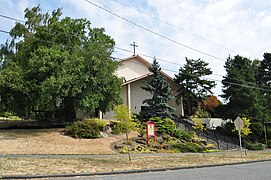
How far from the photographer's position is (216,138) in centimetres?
3028

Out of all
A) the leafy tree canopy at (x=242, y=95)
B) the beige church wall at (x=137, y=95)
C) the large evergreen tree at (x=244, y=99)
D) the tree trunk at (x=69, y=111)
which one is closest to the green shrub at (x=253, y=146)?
the large evergreen tree at (x=244, y=99)

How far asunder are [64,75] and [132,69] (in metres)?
16.9

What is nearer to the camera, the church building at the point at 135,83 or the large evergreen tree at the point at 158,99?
the large evergreen tree at the point at 158,99

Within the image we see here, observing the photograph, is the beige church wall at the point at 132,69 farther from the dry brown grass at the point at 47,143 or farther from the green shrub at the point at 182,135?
the dry brown grass at the point at 47,143

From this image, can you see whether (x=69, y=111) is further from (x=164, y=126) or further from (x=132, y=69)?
(x=132, y=69)

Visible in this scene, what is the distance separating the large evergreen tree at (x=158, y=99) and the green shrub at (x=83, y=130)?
7750 mm

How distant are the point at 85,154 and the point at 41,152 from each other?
256 centimetres

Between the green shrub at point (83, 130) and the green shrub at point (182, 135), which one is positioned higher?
the green shrub at point (83, 130)

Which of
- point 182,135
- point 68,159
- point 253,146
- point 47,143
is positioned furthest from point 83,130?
point 253,146

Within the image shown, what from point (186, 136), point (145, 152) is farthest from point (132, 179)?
point (186, 136)

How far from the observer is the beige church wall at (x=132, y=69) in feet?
117

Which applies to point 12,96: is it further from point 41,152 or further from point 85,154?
point 85,154

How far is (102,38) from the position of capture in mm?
25359

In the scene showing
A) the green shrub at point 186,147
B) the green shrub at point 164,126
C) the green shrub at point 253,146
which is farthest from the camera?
the green shrub at point 253,146
